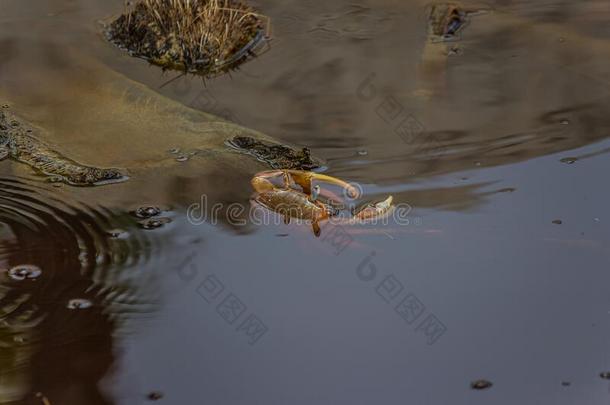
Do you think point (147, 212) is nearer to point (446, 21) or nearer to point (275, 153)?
point (275, 153)

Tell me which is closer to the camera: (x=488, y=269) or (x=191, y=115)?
(x=488, y=269)

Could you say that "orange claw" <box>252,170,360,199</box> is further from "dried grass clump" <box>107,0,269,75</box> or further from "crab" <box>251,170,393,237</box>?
"dried grass clump" <box>107,0,269,75</box>

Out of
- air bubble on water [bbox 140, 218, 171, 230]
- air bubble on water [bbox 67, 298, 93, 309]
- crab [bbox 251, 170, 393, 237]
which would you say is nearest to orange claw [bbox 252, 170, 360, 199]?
crab [bbox 251, 170, 393, 237]

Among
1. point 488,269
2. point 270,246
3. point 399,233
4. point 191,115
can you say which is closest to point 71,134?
point 191,115

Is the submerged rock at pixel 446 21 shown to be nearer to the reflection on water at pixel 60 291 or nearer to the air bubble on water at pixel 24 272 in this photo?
the reflection on water at pixel 60 291

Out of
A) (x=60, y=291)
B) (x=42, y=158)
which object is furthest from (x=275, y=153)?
(x=60, y=291)

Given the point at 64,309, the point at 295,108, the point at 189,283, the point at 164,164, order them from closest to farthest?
the point at 64,309 < the point at 189,283 < the point at 164,164 < the point at 295,108

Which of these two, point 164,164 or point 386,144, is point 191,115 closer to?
point 164,164
